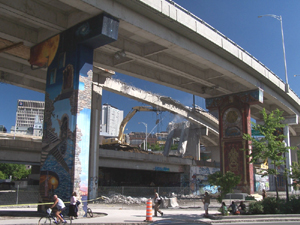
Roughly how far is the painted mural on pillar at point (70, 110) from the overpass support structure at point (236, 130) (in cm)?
1978

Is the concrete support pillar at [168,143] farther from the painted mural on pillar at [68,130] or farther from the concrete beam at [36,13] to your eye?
the concrete beam at [36,13]

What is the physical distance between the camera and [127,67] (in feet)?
91.0

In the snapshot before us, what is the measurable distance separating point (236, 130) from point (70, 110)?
21573 millimetres

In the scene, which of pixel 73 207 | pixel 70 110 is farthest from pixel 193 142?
pixel 73 207

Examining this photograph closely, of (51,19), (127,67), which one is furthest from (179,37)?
(51,19)

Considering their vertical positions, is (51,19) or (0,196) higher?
(51,19)

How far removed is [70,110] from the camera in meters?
18.9

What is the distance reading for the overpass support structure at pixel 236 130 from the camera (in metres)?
33.3

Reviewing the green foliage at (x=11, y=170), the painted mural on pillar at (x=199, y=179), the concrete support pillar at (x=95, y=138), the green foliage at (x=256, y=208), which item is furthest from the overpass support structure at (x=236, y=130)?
the green foliage at (x=11, y=170)

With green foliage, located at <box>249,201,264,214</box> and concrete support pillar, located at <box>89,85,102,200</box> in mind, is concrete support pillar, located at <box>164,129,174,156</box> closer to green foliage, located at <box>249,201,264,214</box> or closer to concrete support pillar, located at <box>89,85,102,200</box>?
concrete support pillar, located at <box>89,85,102,200</box>

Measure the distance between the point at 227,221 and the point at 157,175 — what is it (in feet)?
165

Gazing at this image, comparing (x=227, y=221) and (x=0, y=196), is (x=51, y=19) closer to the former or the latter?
(x=227, y=221)

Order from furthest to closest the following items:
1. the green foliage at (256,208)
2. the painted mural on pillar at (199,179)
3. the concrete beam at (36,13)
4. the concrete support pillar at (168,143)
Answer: the concrete support pillar at (168,143) < the painted mural on pillar at (199,179) < the green foliage at (256,208) < the concrete beam at (36,13)

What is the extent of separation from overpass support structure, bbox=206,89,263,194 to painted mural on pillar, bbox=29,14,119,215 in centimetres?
1978
